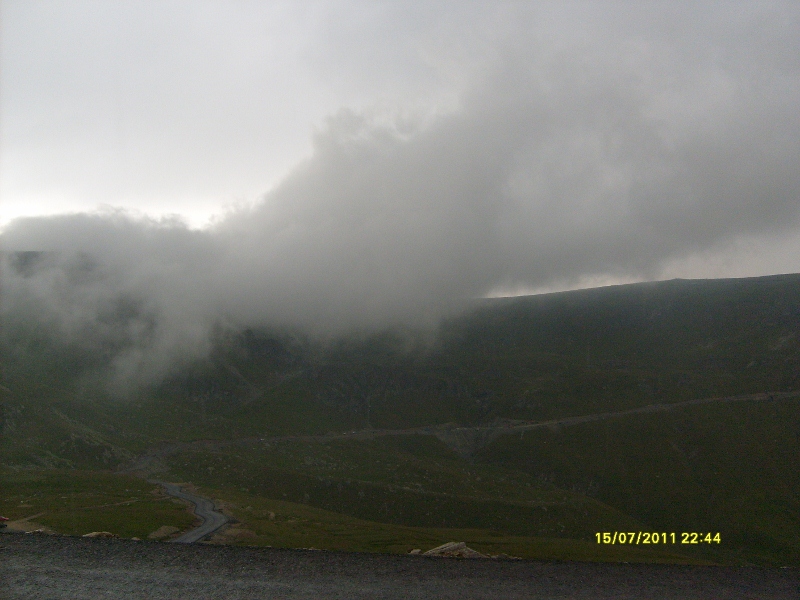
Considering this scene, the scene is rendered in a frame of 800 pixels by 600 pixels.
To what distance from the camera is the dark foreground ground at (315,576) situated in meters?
19.0

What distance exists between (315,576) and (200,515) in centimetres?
8157

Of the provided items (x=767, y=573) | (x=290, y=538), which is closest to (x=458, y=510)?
(x=290, y=538)

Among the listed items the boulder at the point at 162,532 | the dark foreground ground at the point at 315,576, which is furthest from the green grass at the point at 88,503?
the dark foreground ground at the point at 315,576

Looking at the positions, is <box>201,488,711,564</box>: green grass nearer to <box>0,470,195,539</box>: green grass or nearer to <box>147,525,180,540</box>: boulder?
<box>147,525,180,540</box>: boulder

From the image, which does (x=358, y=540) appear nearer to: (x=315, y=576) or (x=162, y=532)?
(x=162, y=532)

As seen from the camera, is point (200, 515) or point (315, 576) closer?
point (315, 576)

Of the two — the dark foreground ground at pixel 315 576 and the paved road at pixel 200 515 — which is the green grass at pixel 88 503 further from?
the dark foreground ground at pixel 315 576

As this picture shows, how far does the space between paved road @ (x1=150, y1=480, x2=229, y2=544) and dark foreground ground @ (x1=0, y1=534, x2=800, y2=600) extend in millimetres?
11324

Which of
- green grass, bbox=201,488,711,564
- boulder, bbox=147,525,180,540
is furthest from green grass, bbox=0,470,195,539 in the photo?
green grass, bbox=201,488,711,564

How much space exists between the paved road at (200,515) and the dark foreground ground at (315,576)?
11324 millimetres

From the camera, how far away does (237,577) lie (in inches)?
786

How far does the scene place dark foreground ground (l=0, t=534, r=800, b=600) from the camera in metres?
19.0

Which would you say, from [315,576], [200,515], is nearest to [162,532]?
[200,515]

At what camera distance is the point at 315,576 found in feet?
66.7
